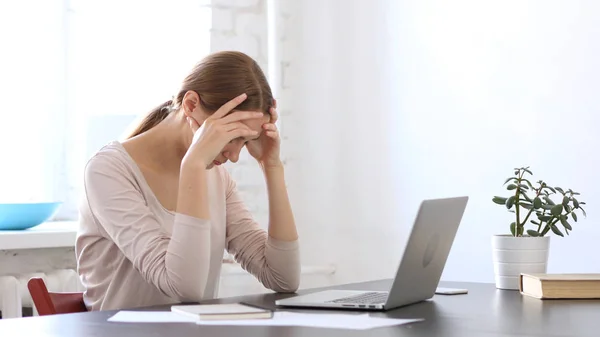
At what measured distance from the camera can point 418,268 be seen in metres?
1.68

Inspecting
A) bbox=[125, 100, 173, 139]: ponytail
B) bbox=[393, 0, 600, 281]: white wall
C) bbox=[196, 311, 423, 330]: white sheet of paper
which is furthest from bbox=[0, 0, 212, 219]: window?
bbox=[196, 311, 423, 330]: white sheet of paper

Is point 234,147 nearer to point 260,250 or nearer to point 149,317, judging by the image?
point 260,250

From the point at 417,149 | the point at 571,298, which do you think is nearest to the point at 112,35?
the point at 417,149

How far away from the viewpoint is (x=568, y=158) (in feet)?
8.70

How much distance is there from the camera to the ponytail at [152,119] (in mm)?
2186

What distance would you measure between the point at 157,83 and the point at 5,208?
0.77 metres

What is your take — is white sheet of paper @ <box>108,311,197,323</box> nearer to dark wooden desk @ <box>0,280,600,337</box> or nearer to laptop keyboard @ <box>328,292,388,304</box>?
dark wooden desk @ <box>0,280,600,337</box>

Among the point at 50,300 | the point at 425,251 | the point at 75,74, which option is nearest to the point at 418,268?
the point at 425,251

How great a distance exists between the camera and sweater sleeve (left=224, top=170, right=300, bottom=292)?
212cm

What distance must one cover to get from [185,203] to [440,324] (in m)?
0.66

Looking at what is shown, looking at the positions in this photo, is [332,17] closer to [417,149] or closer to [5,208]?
[417,149]

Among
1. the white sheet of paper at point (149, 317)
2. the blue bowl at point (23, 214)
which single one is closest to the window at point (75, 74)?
the blue bowl at point (23, 214)

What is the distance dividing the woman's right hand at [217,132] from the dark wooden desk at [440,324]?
1.15 ft

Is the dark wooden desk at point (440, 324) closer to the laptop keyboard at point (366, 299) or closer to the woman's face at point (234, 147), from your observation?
the laptop keyboard at point (366, 299)
